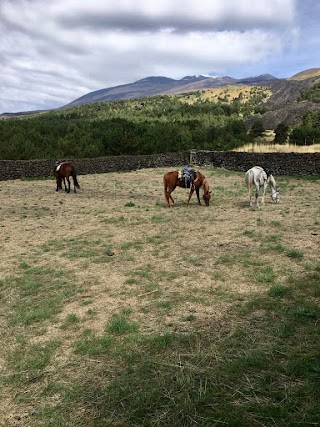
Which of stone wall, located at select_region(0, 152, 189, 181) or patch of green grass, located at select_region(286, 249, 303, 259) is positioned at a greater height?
stone wall, located at select_region(0, 152, 189, 181)

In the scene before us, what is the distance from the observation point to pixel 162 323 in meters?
5.48

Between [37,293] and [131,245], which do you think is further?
[131,245]

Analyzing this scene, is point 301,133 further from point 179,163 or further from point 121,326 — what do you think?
point 121,326

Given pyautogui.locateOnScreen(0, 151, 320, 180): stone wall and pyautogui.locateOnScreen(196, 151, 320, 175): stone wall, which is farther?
pyautogui.locateOnScreen(0, 151, 320, 180): stone wall

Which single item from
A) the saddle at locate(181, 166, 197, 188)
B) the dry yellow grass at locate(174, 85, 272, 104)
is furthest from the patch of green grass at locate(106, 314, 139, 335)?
the dry yellow grass at locate(174, 85, 272, 104)

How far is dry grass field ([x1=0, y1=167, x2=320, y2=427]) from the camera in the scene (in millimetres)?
3680

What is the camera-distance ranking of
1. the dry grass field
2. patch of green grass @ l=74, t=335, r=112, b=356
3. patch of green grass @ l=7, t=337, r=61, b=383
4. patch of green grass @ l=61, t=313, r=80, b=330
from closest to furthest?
the dry grass field → patch of green grass @ l=7, t=337, r=61, b=383 → patch of green grass @ l=74, t=335, r=112, b=356 → patch of green grass @ l=61, t=313, r=80, b=330

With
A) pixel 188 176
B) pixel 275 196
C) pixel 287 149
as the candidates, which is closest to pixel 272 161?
pixel 287 149

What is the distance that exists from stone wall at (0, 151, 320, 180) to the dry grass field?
1286cm

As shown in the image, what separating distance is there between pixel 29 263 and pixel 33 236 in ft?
8.28

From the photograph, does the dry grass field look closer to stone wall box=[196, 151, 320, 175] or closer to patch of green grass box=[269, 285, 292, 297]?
patch of green grass box=[269, 285, 292, 297]

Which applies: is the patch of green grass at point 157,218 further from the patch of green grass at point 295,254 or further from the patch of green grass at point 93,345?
the patch of green grass at point 93,345

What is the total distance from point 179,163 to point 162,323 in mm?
26851

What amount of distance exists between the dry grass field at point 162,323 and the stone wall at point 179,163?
1286 cm
